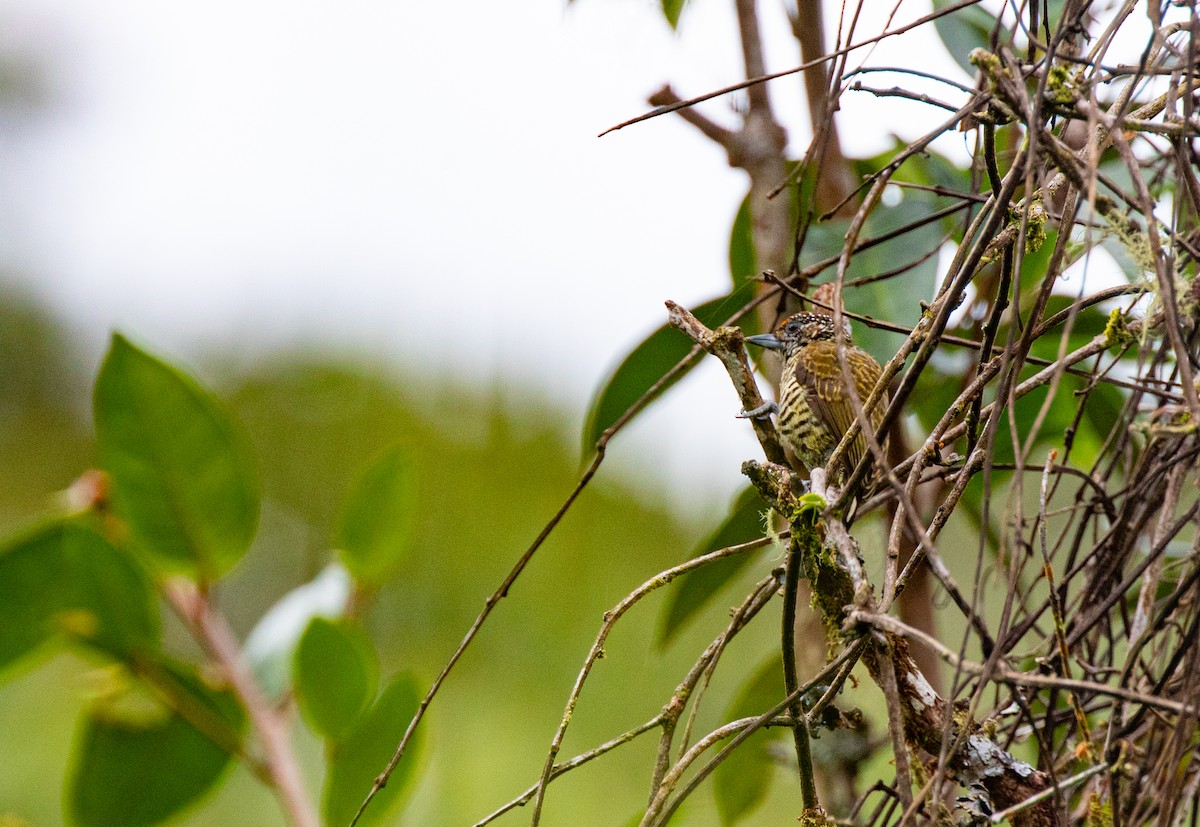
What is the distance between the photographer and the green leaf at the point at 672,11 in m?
1.56

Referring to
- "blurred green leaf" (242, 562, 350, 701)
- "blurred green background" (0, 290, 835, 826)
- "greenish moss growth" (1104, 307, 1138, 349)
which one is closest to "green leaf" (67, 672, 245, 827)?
"blurred green leaf" (242, 562, 350, 701)

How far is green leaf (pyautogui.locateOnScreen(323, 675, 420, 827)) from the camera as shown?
160cm

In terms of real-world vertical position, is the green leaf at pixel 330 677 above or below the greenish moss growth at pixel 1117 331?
below

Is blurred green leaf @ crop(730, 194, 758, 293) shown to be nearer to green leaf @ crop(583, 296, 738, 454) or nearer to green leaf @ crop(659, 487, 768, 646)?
green leaf @ crop(583, 296, 738, 454)

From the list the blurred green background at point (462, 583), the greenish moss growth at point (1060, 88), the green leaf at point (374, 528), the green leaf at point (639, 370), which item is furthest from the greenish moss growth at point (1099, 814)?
the blurred green background at point (462, 583)

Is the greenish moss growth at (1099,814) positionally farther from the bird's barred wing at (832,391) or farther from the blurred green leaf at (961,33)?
the blurred green leaf at (961,33)

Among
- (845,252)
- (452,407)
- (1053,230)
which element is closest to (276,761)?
(845,252)

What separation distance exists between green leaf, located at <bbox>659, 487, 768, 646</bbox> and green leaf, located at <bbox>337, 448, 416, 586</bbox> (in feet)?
1.57

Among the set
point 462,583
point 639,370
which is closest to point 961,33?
point 639,370

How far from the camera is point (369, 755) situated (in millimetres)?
1614

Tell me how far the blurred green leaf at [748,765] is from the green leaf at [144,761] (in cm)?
81

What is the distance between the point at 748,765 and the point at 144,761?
1.00 metres

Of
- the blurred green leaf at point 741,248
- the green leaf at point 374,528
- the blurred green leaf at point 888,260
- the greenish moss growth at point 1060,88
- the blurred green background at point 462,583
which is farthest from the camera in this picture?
the blurred green background at point 462,583

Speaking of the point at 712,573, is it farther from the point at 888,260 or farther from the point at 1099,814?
the point at 1099,814
